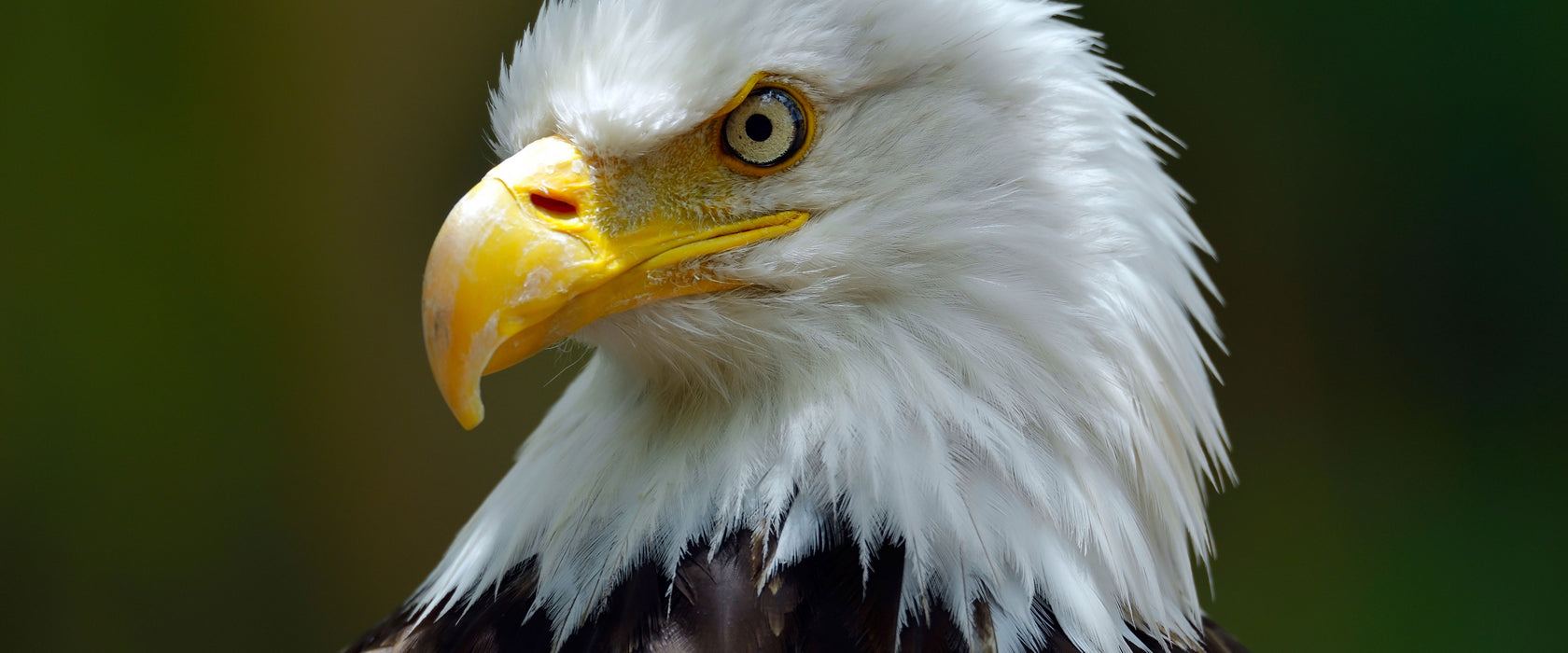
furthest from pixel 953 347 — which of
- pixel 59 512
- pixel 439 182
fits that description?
pixel 59 512

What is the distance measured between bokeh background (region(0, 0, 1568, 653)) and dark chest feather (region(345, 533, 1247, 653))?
3.22 metres

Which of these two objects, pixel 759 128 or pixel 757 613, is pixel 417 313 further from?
pixel 757 613

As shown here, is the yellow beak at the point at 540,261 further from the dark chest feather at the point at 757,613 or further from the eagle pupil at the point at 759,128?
the dark chest feather at the point at 757,613

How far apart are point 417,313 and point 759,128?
3465mm

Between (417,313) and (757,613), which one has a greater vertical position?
(757,613)

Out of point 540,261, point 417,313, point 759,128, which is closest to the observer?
point 540,261

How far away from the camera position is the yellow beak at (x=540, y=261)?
140cm

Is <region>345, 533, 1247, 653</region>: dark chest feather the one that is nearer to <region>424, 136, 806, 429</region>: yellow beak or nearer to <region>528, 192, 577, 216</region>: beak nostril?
<region>424, 136, 806, 429</region>: yellow beak

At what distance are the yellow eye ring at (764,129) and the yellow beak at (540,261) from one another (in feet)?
0.25

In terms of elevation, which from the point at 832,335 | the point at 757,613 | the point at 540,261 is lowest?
the point at 757,613

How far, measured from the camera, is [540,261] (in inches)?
56.4

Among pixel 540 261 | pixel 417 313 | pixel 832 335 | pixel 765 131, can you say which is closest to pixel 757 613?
pixel 832 335

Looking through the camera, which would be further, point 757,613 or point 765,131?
point 765,131

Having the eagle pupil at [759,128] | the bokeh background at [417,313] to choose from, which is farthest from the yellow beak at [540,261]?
the bokeh background at [417,313]
